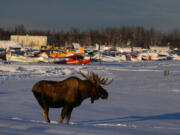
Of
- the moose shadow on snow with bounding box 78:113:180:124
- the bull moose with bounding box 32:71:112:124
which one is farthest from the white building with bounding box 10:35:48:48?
the bull moose with bounding box 32:71:112:124

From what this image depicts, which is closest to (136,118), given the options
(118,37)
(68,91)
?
(68,91)

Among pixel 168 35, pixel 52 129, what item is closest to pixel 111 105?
pixel 52 129

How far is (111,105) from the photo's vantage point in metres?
11.5

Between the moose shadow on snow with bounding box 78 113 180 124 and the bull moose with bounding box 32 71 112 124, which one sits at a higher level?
the bull moose with bounding box 32 71 112 124

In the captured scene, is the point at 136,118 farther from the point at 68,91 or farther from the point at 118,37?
the point at 118,37

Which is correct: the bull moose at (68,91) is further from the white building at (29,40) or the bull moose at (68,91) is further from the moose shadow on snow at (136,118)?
the white building at (29,40)

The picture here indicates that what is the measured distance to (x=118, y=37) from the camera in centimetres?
13562

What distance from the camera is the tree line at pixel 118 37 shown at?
131 meters

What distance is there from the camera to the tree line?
430 feet

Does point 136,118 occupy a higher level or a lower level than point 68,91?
lower

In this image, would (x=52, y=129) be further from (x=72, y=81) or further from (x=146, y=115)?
(x=146, y=115)

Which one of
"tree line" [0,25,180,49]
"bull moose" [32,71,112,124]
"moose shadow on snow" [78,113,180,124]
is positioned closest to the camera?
"bull moose" [32,71,112,124]

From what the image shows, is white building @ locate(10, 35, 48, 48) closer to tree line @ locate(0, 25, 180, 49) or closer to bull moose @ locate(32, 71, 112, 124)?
tree line @ locate(0, 25, 180, 49)

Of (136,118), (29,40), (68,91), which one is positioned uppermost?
(29,40)
